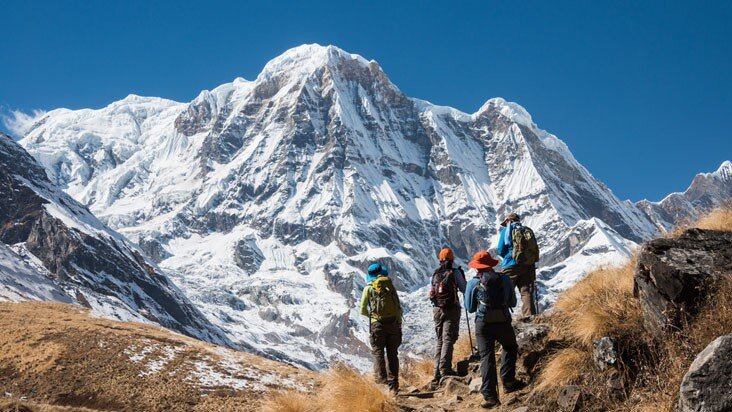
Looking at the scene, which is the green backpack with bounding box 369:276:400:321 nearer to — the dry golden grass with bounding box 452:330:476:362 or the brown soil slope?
the dry golden grass with bounding box 452:330:476:362

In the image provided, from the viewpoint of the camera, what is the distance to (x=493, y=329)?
9.28 metres

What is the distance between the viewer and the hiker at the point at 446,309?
1173cm

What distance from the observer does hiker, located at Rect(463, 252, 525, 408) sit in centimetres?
904

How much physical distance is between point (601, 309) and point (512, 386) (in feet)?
5.91

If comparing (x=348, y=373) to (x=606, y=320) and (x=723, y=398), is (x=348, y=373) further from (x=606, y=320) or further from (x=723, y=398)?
(x=723, y=398)

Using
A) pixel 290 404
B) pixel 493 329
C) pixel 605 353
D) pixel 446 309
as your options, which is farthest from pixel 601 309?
pixel 290 404

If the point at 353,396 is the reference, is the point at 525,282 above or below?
above

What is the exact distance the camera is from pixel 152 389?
20.8m

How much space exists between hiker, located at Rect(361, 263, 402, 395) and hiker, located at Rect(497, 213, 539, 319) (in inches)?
99.5

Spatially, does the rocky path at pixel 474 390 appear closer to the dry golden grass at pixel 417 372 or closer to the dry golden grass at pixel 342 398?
the dry golden grass at pixel 342 398

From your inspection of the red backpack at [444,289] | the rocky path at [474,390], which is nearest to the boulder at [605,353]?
the rocky path at [474,390]

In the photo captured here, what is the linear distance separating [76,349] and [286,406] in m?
16.5

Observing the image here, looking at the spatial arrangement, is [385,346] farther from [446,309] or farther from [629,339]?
[629,339]

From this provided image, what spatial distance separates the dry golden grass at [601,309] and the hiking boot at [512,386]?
1.01 m
